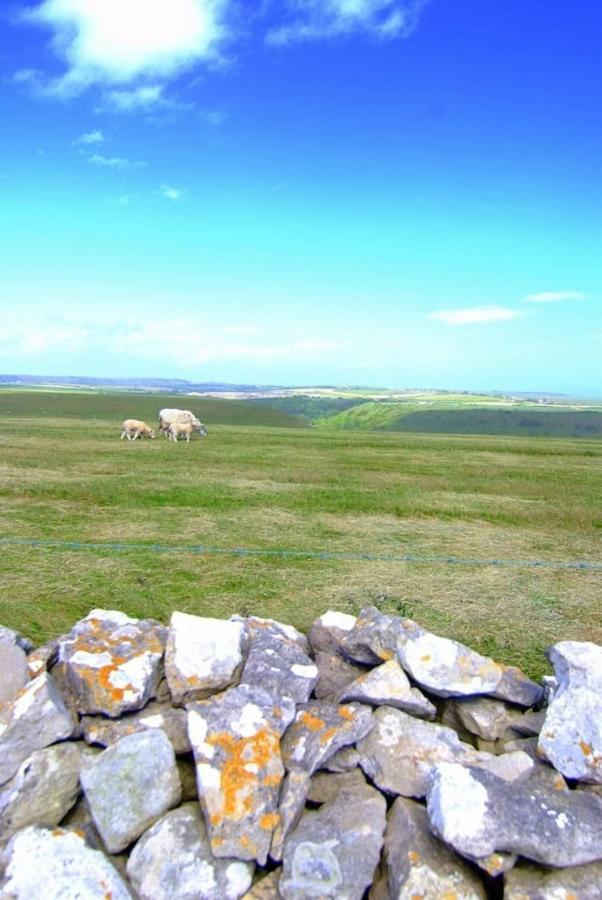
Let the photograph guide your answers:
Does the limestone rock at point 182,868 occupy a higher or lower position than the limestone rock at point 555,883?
lower

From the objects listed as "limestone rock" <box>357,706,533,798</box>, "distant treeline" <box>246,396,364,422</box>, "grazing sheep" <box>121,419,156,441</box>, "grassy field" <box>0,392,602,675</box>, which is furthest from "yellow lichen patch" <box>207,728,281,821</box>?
"distant treeline" <box>246,396,364,422</box>

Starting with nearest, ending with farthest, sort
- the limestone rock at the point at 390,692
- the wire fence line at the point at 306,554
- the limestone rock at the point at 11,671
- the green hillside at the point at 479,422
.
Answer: the limestone rock at the point at 390,692, the limestone rock at the point at 11,671, the wire fence line at the point at 306,554, the green hillside at the point at 479,422

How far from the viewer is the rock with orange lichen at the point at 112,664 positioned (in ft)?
18.2

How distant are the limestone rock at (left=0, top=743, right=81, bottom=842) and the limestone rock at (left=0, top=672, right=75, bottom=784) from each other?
14 centimetres

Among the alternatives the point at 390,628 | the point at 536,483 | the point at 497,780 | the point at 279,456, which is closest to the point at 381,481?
the point at 536,483

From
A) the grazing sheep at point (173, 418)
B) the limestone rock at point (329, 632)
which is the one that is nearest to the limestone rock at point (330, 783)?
the limestone rock at point (329, 632)

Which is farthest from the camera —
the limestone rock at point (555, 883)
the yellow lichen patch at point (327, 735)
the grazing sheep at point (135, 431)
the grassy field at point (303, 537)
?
the grazing sheep at point (135, 431)

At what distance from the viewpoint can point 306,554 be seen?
37.9ft

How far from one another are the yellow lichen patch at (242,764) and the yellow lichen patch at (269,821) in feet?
0.41

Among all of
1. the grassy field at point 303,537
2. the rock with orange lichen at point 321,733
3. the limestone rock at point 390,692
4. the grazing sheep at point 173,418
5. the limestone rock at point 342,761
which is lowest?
the limestone rock at point 342,761

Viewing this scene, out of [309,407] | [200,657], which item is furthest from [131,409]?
[200,657]

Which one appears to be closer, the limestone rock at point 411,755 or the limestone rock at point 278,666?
the limestone rock at point 411,755

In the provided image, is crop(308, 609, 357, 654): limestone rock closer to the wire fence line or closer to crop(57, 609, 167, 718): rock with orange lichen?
crop(57, 609, 167, 718): rock with orange lichen

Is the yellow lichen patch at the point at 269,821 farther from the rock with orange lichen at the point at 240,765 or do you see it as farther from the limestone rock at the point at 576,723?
the limestone rock at the point at 576,723
